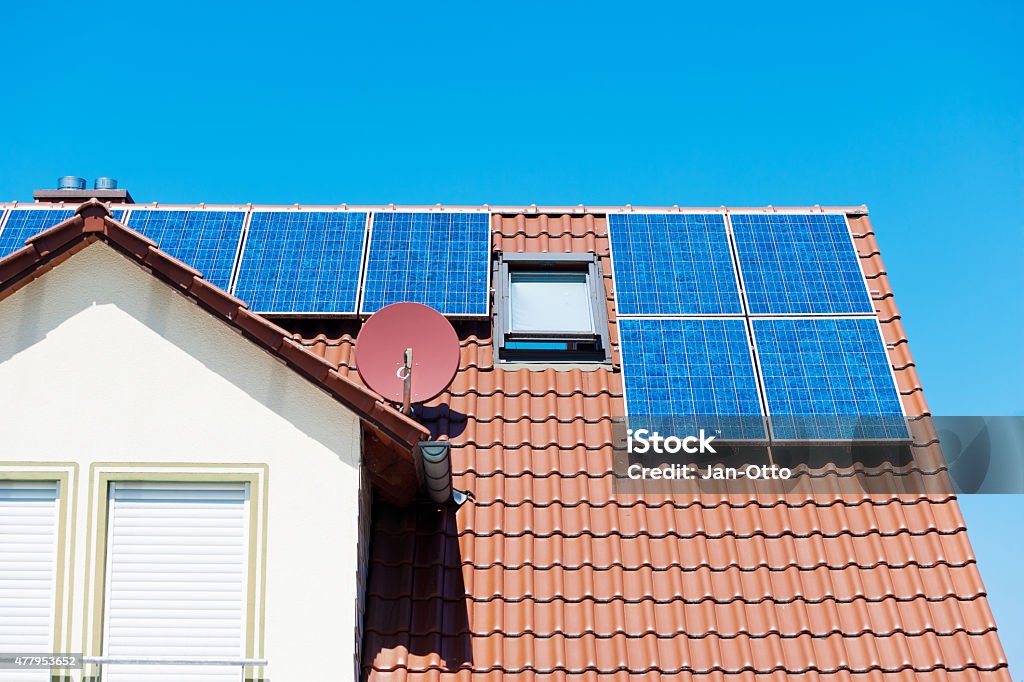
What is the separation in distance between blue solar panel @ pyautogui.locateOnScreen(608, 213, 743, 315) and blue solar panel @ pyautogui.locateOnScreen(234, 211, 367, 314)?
10.3ft

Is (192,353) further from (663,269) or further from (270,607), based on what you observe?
(663,269)

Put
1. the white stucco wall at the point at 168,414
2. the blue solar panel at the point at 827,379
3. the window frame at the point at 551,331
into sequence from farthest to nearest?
the window frame at the point at 551,331 → the blue solar panel at the point at 827,379 → the white stucco wall at the point at 168,414

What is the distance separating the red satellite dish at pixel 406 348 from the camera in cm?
1213

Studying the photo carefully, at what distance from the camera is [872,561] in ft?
38.1

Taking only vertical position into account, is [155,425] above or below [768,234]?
below

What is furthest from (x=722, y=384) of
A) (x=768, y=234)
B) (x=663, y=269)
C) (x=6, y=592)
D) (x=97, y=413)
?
(x=6, y=592)

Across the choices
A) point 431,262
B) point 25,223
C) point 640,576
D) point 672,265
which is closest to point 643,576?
point 640,576

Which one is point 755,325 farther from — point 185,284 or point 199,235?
point 199,235

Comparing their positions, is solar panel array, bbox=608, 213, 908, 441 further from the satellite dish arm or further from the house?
the satellite dish arm

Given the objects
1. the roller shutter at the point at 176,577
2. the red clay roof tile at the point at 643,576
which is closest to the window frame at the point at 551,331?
the red clay roof tile at the point at 643,576

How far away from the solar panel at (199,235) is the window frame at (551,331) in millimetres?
3210

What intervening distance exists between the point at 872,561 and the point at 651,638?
2.32 m

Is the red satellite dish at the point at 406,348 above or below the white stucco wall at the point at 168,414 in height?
above

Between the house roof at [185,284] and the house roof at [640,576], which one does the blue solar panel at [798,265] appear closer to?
the house roof at [640,576]
